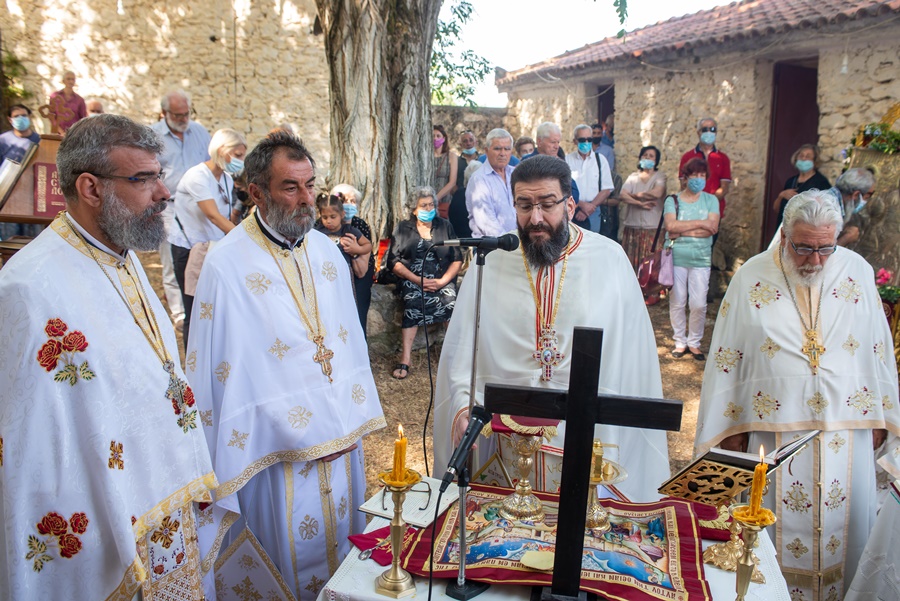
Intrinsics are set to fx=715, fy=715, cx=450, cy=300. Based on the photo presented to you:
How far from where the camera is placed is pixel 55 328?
2.26m

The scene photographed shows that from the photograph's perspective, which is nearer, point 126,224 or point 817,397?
point 126,224

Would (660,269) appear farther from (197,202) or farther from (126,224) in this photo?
(126,224)

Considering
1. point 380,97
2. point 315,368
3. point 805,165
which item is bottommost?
point 315,368

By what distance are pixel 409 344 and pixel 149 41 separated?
10.0m

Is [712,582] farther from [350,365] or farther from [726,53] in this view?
[726,53]

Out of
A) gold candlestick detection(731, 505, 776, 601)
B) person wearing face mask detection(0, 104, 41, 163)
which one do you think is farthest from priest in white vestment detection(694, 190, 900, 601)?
person wearing face mask detection(0, 104, 41, 163)

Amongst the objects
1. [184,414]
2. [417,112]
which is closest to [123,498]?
[184,414]

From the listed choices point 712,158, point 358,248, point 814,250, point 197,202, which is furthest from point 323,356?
point 712,158

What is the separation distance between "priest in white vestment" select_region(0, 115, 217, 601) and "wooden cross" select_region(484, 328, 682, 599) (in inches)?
48.4

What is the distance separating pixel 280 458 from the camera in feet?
10.6

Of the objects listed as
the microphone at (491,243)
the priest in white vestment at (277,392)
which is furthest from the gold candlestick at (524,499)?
the priest in white vestment at (277,392)

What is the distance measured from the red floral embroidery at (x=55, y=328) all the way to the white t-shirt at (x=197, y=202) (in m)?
4.22

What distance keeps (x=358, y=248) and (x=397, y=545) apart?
4060mm

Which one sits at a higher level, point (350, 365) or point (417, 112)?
point (417, 112)
